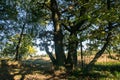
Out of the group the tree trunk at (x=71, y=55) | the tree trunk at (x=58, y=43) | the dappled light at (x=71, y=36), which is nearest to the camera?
the dappled light at (x=71, y=36)

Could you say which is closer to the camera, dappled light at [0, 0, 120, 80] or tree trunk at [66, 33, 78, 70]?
dappled light at [0, 0, 120, 80]

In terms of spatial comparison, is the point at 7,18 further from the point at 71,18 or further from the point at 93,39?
the point at 93,39

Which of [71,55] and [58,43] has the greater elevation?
[58,43]

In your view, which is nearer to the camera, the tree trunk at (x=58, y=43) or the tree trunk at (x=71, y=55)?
the tree trunk at (x=58, y=43)

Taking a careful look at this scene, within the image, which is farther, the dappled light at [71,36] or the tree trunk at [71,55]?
the tree trunk at [71,55]

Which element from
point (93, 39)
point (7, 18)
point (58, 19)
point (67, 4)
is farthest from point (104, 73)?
point (7, 18)

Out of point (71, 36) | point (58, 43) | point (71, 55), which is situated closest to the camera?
point (71, 36)

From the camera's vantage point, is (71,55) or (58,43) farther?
(71,55)

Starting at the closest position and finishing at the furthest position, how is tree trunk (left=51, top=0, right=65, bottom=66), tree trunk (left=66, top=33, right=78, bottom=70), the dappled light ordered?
the dappled light
tree trunk (left=51, top=0, right=65, bottom=66)
tree trunk (left=66, top=33, right=78, bottom=70)

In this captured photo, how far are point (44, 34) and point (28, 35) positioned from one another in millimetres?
5474

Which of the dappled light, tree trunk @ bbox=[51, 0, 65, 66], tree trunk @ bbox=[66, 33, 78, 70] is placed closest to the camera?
the dappled light

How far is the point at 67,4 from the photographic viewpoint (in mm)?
21125

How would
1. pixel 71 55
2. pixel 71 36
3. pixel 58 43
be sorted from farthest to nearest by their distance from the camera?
pixel 71 55, pixel 58 43, pixel 71 36

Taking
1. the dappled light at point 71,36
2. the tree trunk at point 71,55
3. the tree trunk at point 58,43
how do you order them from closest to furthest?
the dappled light at point 71,36, the tree trunk at point 58,43, the tree trunk at point 71,55
